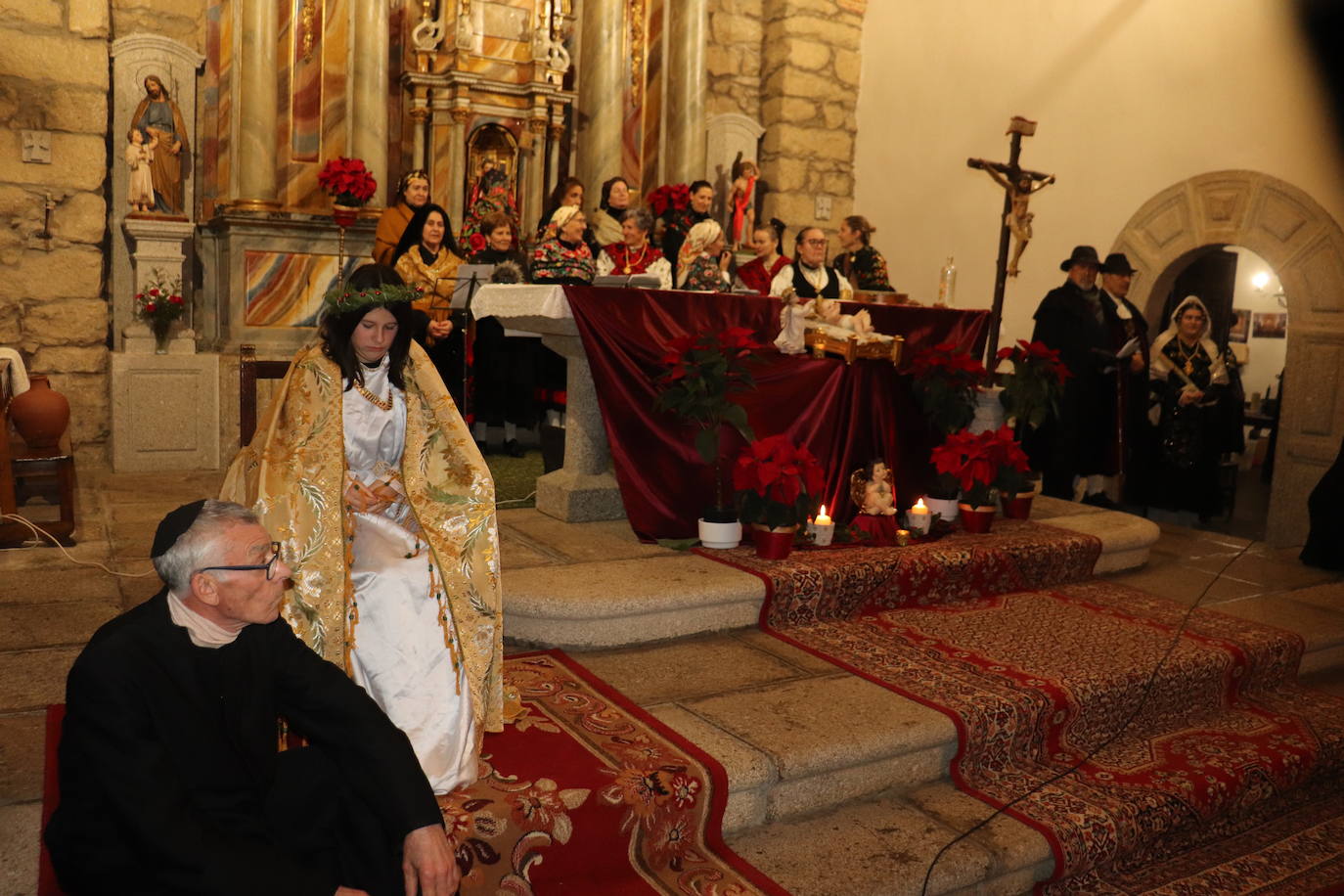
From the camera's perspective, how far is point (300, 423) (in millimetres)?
3123


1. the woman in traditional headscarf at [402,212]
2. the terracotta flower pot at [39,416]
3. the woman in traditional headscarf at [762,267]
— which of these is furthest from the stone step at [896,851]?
the woman in traditional headscarf at [402,212]

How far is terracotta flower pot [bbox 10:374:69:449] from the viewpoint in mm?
5230

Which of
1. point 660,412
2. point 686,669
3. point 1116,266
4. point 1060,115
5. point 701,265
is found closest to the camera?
point 686,669

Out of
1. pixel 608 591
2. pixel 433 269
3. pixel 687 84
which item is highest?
pixel 687 84

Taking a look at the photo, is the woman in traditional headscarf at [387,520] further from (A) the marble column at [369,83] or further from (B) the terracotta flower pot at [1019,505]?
(A) the marble column at [369,83]

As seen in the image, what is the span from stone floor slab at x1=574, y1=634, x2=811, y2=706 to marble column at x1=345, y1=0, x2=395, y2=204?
515 cm

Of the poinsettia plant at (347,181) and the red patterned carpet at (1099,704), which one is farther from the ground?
the poinsettia plant at (347,181)

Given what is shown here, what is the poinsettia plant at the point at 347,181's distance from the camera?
743 cm

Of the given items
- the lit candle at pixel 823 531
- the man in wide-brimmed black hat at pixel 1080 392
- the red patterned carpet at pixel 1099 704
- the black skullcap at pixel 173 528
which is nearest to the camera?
the black skullcap at pixel 173 528

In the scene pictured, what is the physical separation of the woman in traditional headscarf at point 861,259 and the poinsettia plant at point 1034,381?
193 cm

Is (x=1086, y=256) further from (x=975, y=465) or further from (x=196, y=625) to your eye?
(x=196, y=625)

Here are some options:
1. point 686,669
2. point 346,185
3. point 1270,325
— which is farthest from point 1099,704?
point 1270,325

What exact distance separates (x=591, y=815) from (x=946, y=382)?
11.9 ft

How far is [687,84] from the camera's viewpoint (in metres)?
9.42
